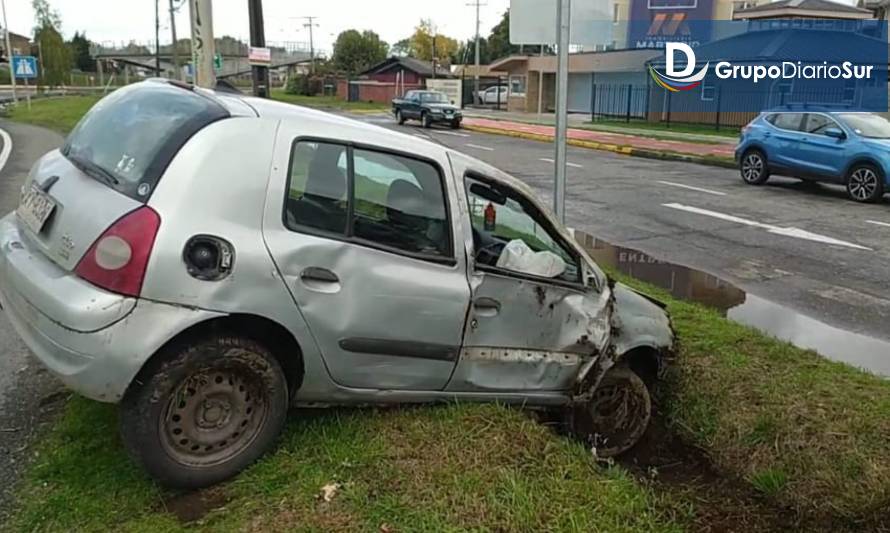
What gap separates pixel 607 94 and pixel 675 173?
25.0 metres

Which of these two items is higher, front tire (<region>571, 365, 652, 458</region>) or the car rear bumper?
the car rear bumper

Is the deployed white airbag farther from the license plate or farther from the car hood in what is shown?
the license plate

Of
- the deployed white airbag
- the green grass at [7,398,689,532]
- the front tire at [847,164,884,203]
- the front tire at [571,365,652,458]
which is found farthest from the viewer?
the front tire at [847,164,884,203]

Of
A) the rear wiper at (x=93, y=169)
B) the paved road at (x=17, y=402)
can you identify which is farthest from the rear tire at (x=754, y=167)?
the rear wiper at (x=93, y=169)

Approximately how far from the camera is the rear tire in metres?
15.6

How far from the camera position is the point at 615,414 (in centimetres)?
434

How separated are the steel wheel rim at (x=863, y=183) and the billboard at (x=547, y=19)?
32.1 feet

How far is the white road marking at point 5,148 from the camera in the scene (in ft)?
51.9

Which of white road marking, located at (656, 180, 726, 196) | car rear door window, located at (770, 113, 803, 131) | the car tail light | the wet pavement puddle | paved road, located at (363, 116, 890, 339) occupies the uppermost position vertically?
car rear door window, located at (770, 113, 803, 131)

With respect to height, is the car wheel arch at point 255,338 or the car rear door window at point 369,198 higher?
the car rear door window at point 369,198

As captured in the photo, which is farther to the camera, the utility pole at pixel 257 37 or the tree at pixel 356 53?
the tree at pixel 356 53

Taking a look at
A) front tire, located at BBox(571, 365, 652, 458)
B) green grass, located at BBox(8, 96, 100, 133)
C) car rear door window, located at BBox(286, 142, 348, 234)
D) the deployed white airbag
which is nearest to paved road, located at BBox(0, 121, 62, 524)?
car rear door window, located at BBox(286, 142, 348, 234)

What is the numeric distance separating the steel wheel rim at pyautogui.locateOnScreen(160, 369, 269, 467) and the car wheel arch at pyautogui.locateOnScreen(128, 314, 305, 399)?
149 mm

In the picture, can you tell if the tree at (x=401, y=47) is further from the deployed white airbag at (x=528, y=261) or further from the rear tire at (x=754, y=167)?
the deployed white airbag at (x=528, y=261)
